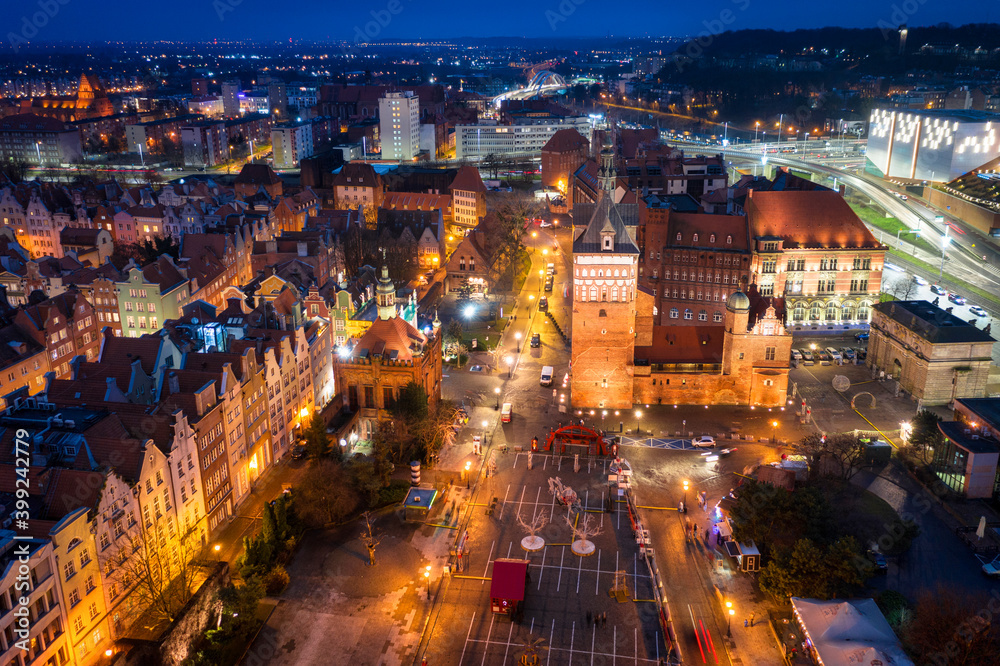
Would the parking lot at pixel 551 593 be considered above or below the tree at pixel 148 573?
below

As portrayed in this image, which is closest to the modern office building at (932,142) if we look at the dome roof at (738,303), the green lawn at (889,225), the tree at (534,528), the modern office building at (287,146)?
the green lawn at (889,225)

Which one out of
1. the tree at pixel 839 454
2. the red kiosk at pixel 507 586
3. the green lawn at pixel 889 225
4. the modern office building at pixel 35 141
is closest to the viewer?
the red kiosk at pixel 507 586

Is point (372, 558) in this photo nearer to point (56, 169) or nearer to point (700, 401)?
point (700, 401)

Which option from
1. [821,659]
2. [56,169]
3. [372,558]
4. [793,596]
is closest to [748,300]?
[793,596]

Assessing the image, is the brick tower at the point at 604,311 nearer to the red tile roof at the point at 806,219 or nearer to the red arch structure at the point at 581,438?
the red arch structure at the point at 581,438

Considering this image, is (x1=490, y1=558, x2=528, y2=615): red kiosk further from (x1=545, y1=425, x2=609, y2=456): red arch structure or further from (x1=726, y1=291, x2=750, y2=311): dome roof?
(x1=726, y1=291, x2=750, y2=311): dome roof

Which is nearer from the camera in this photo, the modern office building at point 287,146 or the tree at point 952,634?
the tree at point 952,634

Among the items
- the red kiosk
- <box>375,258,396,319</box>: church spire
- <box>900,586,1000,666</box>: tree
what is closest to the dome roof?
<box>375,258,396,319</box>: church spire
